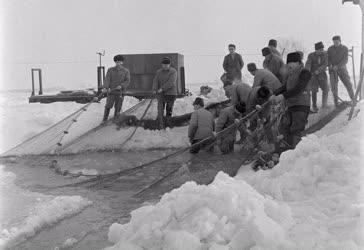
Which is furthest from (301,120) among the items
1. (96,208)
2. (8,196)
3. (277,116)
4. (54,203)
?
(8,196)

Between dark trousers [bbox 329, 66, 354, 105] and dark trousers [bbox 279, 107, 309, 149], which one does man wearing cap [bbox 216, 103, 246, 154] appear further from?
dark trousers [bbox 329, 66, 354, 105]

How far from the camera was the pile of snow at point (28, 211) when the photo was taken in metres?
4.45

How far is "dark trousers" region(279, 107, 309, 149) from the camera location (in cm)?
639

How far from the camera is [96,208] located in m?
5.35

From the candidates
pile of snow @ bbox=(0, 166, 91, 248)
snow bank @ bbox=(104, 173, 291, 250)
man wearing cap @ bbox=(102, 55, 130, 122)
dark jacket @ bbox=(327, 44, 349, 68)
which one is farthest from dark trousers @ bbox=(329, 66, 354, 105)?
snow bank @ bbox=(104, 173, 291, 250)

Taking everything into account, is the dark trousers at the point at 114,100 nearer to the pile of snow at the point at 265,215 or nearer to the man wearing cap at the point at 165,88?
the man wearing cap at the point at 165,88

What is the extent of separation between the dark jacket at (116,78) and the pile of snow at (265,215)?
20.9 ft

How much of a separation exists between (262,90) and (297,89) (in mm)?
805

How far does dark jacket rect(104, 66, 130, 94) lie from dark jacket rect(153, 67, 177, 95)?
80 centimetres

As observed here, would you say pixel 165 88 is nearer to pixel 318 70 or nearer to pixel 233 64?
pixel 233 64

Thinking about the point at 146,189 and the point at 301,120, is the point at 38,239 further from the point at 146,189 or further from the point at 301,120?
the point at 301,120

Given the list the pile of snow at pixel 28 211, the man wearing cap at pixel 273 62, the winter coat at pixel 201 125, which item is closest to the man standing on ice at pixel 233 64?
the man wearing cap at pixel 273 62

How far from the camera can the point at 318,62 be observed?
9836 mm

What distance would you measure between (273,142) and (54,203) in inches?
120
